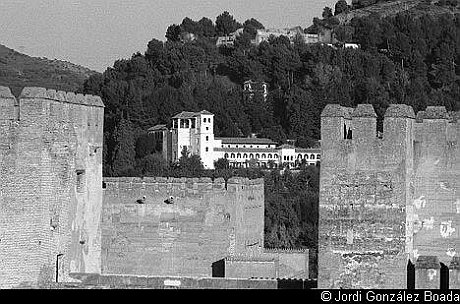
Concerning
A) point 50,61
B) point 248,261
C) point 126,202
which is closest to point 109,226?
point 126,202

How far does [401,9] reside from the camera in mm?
157375

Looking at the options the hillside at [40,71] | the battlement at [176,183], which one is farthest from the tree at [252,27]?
the battlement at [176,183]

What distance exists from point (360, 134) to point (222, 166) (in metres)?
72.5

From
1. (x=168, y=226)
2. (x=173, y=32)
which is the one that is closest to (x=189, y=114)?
(x=173, y=32)

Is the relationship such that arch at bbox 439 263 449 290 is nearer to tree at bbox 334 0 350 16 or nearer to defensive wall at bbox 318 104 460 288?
defensive wall at bbox 318 104 460 288

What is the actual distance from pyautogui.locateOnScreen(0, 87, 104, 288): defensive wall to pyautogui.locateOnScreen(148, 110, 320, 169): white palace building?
7258 cm

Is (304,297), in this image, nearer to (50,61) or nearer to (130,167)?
(130,167)

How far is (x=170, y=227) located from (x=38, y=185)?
477 cm

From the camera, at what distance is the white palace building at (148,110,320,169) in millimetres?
93125

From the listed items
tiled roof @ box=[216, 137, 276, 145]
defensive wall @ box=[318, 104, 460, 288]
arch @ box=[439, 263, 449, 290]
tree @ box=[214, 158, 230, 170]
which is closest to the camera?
arch @ box=[439, 263, 449, 290]

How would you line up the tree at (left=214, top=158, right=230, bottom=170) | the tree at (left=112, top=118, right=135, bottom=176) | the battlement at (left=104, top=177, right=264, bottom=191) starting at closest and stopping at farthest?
the battlement at (left=104, top=177, right=264, bottom=191) → the tree at (left=112, top=118, right=135, bottom=176) → the tree at (left=214, top=158, right=230, bottom=170)

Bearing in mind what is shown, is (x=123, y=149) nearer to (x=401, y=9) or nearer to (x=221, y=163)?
(x=221, y=163)

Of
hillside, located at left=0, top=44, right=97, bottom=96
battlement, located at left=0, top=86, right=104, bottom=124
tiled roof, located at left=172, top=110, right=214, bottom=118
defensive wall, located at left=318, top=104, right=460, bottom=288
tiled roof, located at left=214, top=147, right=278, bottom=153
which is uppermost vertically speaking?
hillside, located at left=0, top=44, right=97, bottom=96

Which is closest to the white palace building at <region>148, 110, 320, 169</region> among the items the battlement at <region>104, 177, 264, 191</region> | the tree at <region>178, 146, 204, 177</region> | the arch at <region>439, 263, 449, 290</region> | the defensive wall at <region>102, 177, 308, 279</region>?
the tree at <region>178, 146, 204, 177</region>
